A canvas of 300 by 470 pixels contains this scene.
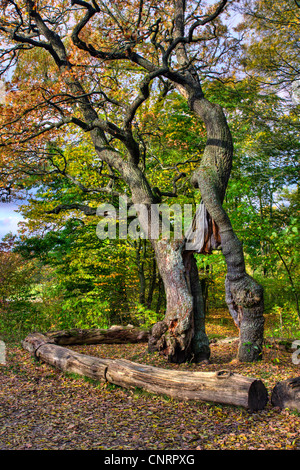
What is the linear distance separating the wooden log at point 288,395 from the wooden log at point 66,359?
2.32 m

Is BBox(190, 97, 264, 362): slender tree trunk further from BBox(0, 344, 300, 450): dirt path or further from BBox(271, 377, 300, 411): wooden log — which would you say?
BBox(271, 377, 300, 411): wooden log

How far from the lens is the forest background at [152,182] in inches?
304

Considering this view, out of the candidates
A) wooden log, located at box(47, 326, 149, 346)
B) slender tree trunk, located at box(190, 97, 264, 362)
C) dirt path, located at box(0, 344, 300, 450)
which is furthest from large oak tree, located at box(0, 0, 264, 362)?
wooden log, located at box(47, 326, 149, 346)

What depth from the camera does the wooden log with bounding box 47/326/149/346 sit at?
780 centimetres

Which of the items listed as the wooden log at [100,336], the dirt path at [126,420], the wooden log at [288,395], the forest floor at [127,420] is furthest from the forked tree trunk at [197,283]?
the wooden log at [100,336]

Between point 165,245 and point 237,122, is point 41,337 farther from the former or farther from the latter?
point 237,122

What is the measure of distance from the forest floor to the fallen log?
10 cm

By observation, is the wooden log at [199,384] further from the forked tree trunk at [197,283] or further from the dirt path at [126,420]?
the forked tree trunk at [197,283]

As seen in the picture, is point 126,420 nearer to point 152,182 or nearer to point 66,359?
point 66,359

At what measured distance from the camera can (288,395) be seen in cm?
377

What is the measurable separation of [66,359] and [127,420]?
229cm

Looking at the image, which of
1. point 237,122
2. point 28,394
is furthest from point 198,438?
point 237,122

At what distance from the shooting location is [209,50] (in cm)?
766

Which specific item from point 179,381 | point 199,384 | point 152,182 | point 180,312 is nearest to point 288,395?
point 199,384
